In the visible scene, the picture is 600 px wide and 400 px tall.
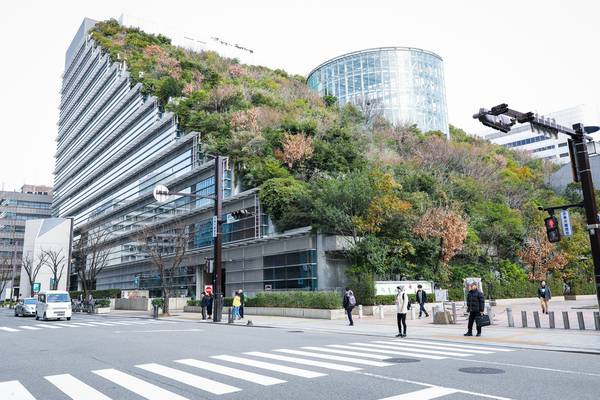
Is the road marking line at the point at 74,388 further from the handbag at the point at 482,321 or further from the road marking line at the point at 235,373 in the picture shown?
the handbag at the point at 482,321

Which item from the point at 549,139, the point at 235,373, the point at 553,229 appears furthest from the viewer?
the point at 549,139

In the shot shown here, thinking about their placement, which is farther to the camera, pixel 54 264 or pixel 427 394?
pixel 54 264

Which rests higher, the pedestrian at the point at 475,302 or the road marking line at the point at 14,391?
the pedestrian at the point at 475,302

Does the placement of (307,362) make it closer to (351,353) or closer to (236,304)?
(351,353)

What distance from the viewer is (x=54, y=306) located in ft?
91.9

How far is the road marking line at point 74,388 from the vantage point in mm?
6758

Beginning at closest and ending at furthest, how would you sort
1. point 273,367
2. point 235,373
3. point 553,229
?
point 235,373, point 273,367, point 553,229

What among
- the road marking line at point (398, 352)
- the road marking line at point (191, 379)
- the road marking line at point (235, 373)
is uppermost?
the road marking line at point (191, 379)

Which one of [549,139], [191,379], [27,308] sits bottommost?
[191,379]

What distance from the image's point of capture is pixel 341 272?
106 ft

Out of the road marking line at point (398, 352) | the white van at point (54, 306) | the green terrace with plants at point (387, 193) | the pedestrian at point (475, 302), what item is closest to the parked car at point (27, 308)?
the white van at point (54, 306)

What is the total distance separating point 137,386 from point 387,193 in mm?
25461

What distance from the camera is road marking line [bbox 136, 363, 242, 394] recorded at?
23.3 feet

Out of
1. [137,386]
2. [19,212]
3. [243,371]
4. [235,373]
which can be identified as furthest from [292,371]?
[19,212]
